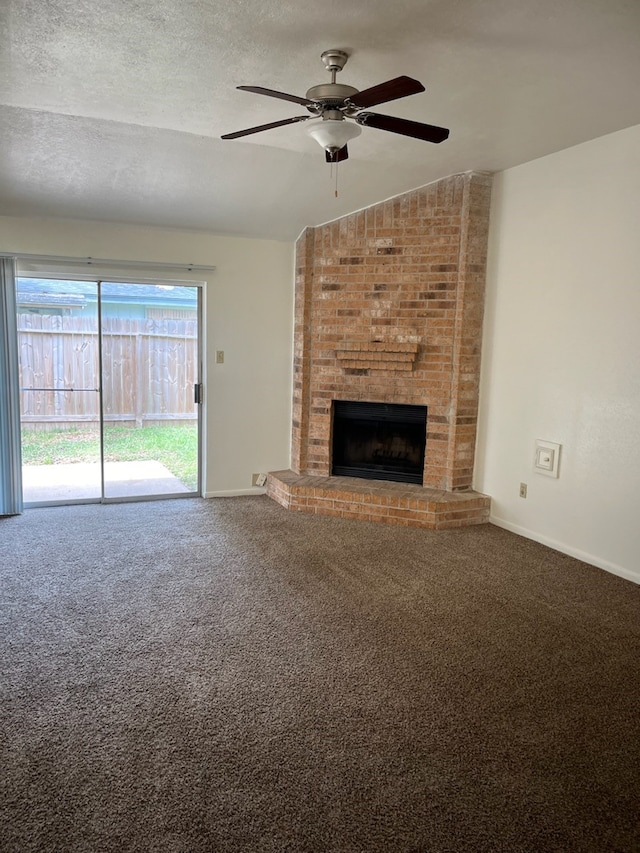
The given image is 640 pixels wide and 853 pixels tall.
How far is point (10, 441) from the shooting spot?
173 inches

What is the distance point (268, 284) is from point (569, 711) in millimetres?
4071

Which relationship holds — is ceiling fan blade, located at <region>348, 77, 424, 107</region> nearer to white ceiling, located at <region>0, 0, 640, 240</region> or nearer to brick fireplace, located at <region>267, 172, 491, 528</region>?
white ceiling, located at <region>0, 0, 640, 240</region>

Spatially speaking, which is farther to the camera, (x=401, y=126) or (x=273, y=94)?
(x=401, y=126)

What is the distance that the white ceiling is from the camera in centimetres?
217

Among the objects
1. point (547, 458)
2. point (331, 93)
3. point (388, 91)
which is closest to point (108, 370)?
point (331, 93)

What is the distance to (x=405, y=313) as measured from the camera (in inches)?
181

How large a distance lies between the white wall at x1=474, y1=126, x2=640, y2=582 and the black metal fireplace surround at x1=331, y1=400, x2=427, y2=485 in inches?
22.1

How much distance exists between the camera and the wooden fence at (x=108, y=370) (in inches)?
182

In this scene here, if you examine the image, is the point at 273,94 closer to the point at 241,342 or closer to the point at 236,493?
the point at 241,342

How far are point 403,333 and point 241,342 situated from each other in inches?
58.4

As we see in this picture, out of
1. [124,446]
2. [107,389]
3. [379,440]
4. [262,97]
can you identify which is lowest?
[124,446]

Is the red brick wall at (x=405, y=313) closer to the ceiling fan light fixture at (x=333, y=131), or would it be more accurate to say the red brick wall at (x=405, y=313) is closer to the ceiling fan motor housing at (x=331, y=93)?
the ceiling fan light fixture at (x=333, y=131)

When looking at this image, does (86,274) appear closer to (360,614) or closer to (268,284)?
(268,284)

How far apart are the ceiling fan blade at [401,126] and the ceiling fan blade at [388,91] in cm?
11
